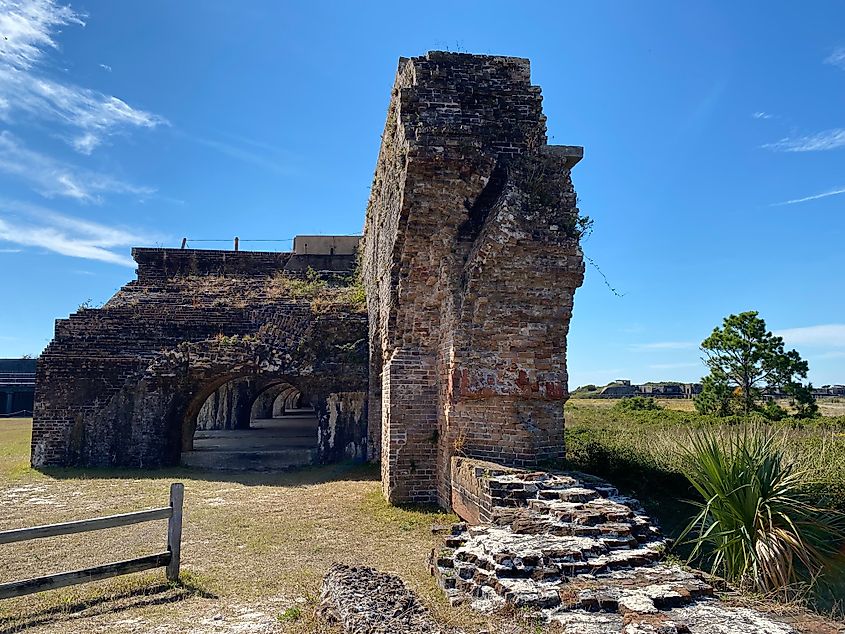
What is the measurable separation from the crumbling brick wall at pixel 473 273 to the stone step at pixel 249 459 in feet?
18.7

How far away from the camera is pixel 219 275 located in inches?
814

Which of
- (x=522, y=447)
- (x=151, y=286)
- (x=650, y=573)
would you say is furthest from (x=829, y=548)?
(x=151, y=286)

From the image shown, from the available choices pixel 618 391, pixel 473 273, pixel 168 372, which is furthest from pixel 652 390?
pixel 473 273

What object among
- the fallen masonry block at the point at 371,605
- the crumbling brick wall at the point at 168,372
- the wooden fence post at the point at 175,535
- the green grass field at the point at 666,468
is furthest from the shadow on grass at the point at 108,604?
the crumbling brick wall at the point at 168,372

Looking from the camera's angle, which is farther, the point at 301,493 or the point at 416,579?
the point at 301,493

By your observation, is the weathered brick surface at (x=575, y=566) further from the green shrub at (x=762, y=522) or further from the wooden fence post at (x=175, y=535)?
the wooden fence post at (x=175, y=535)

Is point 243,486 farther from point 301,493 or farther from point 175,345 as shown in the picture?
point 175,345

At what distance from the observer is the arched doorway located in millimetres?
15570

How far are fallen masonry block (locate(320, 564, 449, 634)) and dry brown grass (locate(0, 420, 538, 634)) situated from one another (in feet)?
0.69

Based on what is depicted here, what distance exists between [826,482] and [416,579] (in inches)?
190

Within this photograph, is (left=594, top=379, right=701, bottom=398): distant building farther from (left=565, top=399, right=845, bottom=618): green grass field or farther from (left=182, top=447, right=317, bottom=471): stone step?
(left=565, top=399, right=845, bottom=618): green grass field

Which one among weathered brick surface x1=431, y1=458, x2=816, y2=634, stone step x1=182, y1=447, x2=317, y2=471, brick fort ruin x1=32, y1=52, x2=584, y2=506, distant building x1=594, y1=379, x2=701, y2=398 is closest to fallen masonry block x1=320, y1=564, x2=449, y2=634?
weathered brick surface x1=431, y1=458, x2=816, y2=634

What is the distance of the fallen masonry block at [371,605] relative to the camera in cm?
431

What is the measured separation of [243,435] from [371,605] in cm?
1927
